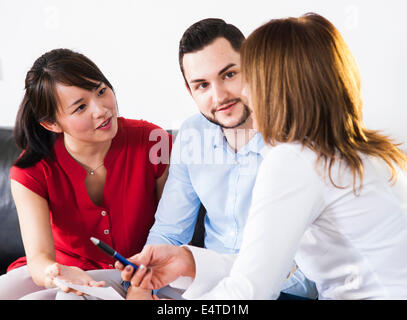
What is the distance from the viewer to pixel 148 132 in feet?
5.12

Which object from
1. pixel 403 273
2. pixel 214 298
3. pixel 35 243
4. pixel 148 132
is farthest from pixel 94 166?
pixel 403 273

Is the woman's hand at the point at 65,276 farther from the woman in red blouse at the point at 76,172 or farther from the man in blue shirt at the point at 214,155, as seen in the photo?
the man in blue shirt at the point at 214,155

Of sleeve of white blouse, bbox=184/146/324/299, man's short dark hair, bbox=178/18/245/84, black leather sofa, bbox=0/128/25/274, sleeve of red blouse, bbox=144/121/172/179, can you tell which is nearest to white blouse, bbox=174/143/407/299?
sleeve of white blouse, bbox=184/146/324/299

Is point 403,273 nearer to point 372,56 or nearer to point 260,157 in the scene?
point 260,157

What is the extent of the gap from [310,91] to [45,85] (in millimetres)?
832

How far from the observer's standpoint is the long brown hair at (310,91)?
87cm

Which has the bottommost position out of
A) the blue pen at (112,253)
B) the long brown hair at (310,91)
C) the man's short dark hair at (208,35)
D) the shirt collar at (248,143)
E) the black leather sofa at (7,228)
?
the black leather sofa at (7,228)

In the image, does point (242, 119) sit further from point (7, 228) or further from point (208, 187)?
point (7, 228)

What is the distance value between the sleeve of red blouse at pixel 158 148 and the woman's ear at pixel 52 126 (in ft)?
0.98

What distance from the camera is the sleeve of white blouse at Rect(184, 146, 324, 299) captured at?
0.81 meters

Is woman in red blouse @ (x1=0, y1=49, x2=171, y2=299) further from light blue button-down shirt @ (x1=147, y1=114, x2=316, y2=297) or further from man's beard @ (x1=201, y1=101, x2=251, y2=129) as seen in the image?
man's beard @ (x1=201, y1=101, x2=251, y2=129)

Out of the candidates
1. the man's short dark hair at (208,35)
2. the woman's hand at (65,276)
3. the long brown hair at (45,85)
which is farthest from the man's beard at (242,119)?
the woman's hand at (65,276)

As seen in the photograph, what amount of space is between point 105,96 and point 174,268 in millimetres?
599

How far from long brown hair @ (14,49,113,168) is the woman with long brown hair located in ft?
1.97
